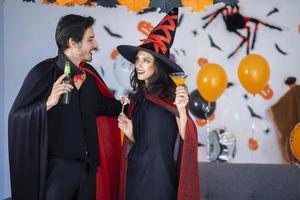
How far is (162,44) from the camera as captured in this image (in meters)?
2.65

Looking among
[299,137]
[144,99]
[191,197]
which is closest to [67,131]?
[144,99]

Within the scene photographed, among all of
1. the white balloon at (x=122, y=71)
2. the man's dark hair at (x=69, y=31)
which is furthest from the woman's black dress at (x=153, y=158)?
the white balloon at (x=122, y=71)

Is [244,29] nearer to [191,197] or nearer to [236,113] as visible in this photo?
[236,113]

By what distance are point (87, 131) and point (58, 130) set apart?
19cm

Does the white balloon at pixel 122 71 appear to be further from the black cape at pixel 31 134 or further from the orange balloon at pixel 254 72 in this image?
the black cape at pixel 31 134

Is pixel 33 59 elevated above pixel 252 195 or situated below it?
above

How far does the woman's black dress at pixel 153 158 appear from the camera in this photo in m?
2.55

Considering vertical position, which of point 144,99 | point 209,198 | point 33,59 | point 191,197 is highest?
point 33,59

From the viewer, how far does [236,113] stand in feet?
15.6

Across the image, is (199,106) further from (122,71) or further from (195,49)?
(122,71)

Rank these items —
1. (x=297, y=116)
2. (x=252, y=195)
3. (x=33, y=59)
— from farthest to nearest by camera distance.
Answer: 1. (x=33, y=59)
2. (x=297, y=116)
3. (x=252, y=195)

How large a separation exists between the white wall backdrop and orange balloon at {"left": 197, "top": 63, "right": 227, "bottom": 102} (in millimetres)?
444

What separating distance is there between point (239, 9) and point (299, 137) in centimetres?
161

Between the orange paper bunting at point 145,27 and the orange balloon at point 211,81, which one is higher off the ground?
the orange paper bunting at point 145,27
